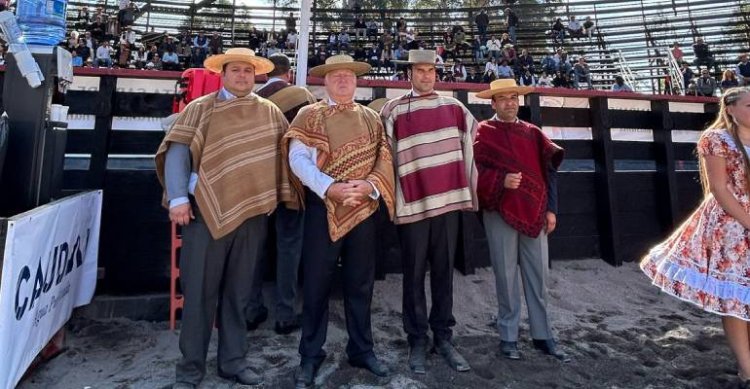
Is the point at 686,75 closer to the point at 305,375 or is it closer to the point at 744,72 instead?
the point at 744,72

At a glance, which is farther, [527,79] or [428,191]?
[527,79]

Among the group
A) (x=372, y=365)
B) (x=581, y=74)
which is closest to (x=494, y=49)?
(x=581, y=74)

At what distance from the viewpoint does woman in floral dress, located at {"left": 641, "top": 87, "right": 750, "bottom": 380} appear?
250cm

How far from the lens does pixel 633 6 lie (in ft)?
72.0

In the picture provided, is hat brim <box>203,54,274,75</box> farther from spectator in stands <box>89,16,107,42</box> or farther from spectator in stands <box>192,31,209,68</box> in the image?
spectator in stands <box>89,16,107,42</box>

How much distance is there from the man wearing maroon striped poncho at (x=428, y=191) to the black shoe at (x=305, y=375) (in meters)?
0.59

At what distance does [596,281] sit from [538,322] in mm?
1911

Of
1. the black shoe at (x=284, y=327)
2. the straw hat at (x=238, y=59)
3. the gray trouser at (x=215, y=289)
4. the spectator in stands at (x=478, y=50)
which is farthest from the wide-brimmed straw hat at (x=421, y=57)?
the spectator in stands at (x=478, y=50)

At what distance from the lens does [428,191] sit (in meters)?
2.83

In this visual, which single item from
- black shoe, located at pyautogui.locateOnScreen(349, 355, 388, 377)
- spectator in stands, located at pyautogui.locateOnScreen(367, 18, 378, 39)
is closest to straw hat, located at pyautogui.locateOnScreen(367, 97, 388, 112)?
black shoe, located at pyautogui.locateOnScreen(349, 355, 388, 377)

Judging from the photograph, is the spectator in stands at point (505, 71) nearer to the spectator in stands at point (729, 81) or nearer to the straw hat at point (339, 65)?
the spectator in stands at point (729, 81)

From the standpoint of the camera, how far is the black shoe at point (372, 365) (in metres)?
2.70

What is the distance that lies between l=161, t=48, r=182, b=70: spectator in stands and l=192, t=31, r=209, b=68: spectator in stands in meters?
0.57

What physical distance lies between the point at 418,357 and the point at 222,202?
1462 mm
